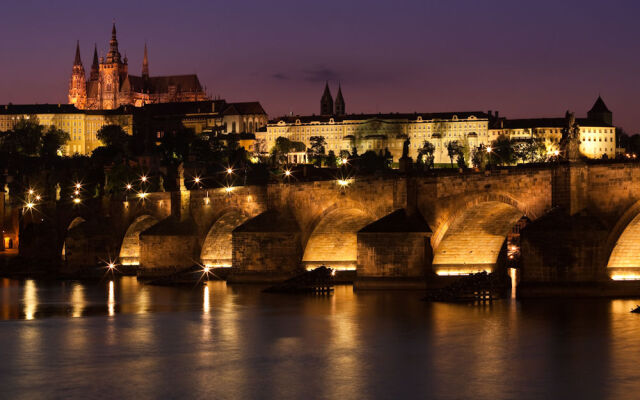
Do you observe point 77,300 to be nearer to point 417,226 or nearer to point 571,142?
point 417,226

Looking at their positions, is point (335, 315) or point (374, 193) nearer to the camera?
point (335, 315)

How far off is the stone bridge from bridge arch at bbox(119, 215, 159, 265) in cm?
500

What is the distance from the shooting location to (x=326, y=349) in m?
32.1

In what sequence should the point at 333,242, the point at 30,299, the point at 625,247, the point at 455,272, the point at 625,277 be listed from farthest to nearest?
the point at 333,242, the point at 30,299, the point at 455,272, the point at 625,277, the point at 625,247

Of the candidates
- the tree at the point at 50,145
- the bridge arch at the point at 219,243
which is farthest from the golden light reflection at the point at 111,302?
the tree at the point at 50,145

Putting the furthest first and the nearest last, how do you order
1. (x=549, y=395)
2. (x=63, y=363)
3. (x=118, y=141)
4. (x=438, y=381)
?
(x=118, y=141), (x=63, y=363), (x=438, y=381), (x=549, y=395)

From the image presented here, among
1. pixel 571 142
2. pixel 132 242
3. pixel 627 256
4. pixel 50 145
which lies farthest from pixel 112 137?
pixel 627 256

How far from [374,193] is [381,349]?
61.8 ft

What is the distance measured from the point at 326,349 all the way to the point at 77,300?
2282 centimetres

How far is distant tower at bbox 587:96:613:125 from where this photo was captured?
184 meters

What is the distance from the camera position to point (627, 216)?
127ft

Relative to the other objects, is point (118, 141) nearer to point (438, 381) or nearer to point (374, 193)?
point (374, 193)

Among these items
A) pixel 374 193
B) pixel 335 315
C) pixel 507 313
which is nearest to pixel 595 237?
pixel 507 313

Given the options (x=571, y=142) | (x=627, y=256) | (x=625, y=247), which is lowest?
(x=627, y=256)
